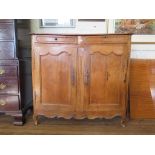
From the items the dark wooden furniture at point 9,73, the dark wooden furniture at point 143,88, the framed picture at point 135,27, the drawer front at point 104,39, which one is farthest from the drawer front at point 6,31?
the dark wooden furniture at point 143,88

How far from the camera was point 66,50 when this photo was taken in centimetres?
229

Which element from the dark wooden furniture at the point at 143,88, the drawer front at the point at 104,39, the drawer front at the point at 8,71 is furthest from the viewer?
the dark wooden furniture at the point at 143,88

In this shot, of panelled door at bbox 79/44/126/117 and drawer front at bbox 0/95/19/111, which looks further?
drawer front at bbox 0/95/19/111

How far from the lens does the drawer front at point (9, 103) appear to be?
2.42 m

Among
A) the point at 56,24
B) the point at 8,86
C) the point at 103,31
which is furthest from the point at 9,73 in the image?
the point at 103,31

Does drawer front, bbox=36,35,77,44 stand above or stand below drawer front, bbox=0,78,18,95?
above

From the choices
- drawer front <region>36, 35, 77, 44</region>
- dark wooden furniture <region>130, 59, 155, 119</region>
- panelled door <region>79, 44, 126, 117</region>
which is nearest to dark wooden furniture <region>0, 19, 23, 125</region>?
drawer front <region>36, 35, 77, 44</region>

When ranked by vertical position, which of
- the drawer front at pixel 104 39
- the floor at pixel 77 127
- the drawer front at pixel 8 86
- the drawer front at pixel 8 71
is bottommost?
the floor at pixel 77 127

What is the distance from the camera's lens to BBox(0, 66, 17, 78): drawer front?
2.36 meters

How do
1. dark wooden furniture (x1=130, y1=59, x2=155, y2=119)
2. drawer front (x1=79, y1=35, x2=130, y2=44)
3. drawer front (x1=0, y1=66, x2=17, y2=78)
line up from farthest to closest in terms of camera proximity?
dark wooden furniture (x1=130, y1=59, x2=155, y2=119) < drawer front (x1=0, y1=66, x2=17, y2=78) < drawer front (x1=79, y1=35, x2=130, y2=44)

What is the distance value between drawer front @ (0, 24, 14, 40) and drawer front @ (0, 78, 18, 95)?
0.47m

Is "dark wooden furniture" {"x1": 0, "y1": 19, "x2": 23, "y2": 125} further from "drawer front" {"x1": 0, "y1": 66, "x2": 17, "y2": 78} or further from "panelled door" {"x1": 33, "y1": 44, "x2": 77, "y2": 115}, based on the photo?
"panelled door" {"x1": 33, "y1": 44, "x2": 77, "y2": 115}

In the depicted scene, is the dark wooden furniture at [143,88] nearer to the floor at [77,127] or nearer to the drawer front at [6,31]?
the floor at [77,127]
